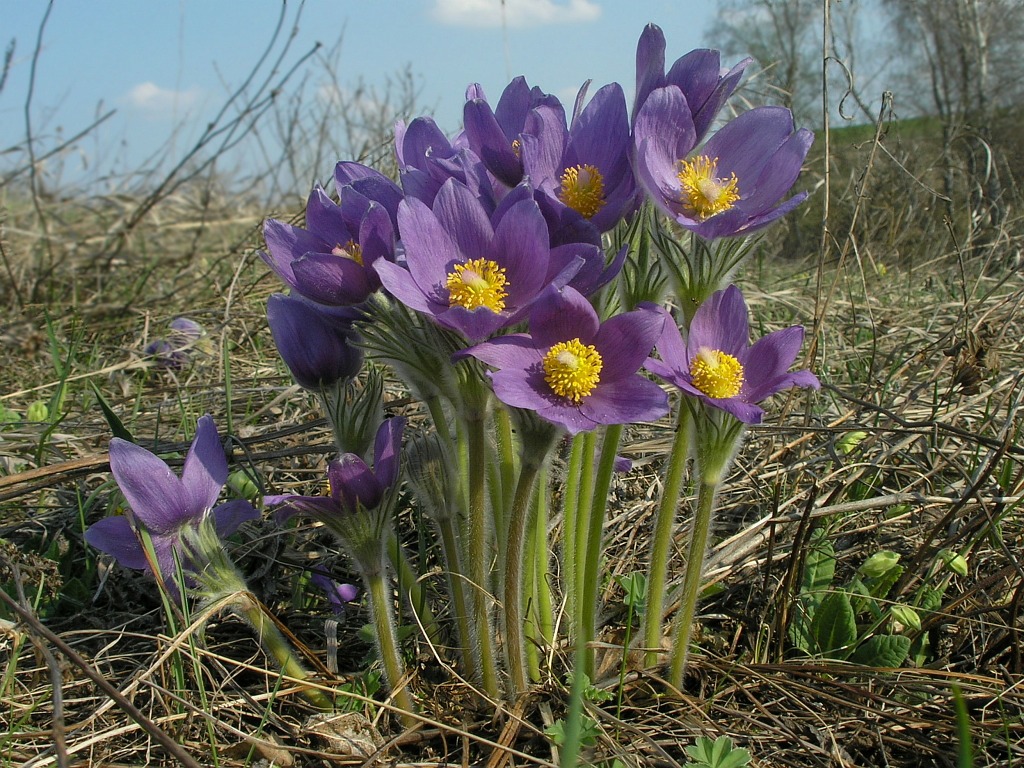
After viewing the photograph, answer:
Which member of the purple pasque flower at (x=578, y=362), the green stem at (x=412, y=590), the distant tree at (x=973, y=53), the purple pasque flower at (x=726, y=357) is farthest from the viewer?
the distant tree at (x=973, y=53)

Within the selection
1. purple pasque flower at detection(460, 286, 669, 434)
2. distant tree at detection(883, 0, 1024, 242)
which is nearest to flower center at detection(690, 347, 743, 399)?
purple pasque flower at detection(460, 286, 669, 434)

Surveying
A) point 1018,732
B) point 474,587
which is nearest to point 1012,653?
point 1018,732

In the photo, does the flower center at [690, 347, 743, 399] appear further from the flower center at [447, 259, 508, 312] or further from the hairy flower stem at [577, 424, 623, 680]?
the flower center at [447, 259, 508, 312]

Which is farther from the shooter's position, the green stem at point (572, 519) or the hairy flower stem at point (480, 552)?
the green stem at point (572, 519)

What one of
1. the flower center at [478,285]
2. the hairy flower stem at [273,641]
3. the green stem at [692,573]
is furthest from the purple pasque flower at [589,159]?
the hairy flower stem at [273,641]

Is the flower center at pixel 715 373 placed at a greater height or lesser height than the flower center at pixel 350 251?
lesser

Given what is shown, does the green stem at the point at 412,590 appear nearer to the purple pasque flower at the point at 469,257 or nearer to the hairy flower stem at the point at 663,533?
the hairy flower stem at the point at 663,533

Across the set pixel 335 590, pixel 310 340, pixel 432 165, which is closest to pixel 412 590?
pixel 335 590
